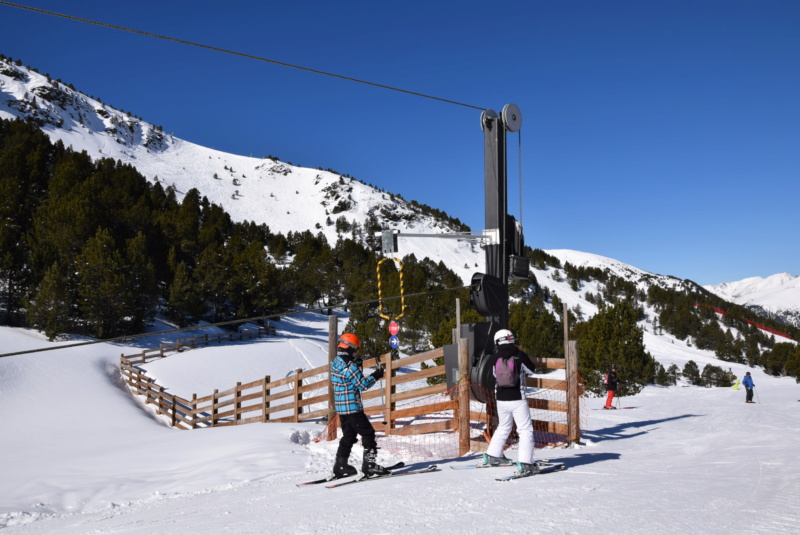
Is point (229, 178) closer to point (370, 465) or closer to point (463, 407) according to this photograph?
point (463, 407)

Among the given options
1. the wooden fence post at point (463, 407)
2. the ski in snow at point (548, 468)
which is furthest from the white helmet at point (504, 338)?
the wooden fence post at point (463, 407)

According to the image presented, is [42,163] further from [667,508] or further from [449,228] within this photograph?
[449,228]

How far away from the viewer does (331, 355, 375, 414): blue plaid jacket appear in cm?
679

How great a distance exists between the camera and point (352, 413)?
6793 millimetres

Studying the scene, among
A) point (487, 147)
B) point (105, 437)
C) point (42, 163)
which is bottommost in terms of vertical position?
point (105, 437)

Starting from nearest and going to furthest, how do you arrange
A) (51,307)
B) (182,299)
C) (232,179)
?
(51,307), (182,299), (232,179)

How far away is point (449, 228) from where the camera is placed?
139m

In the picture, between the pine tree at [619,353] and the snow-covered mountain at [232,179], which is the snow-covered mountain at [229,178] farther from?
the pine tree at [619,353]

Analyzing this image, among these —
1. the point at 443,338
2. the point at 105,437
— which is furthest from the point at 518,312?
the point at 105,437

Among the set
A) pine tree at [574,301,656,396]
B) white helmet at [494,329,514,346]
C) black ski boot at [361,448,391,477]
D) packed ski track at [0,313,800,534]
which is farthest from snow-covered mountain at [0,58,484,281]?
black ski boot at [361,448,391,477]

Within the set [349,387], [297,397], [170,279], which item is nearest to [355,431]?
[349,387]

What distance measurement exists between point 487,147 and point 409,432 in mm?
5360

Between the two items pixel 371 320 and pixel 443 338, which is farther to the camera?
pixel 371 320

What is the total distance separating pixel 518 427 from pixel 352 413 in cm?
197
